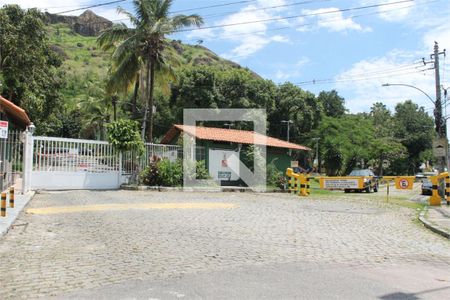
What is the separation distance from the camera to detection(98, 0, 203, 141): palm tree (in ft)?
84.5

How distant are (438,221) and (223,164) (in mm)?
15503

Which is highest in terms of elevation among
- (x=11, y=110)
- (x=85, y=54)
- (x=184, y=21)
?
(x=85, y=54)

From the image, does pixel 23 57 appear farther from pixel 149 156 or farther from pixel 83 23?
pixel 83 23

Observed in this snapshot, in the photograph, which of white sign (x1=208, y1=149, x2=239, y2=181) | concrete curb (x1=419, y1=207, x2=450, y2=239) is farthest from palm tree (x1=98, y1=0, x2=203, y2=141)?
concrete curb (x1=419, y1=207, x2=450, y2=239)

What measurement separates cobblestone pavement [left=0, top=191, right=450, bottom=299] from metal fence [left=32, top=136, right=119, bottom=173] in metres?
6.24

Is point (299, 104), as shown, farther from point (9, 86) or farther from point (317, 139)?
point (9, 86)

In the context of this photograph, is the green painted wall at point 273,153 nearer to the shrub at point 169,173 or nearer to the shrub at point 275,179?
the shrub at point 275,179

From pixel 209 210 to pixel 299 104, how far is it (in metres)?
40.3

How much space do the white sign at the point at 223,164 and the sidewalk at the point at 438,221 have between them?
13047mm

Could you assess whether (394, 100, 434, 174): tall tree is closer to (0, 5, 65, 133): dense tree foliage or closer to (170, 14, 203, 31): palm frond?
(170, 14, 203, 31): palm frond

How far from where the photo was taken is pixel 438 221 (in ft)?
43.3

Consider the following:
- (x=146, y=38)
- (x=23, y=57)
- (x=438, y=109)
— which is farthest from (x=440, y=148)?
(x=23, y=57)

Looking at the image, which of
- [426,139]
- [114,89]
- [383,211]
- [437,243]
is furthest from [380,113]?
[437,243]

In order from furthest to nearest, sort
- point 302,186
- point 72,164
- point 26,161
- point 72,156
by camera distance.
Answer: point 302,186 → point 72,164 → point 72,156 → point 26,161
